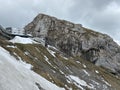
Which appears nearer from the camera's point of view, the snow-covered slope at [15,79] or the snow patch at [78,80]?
the snow-covered slope at [15,79]

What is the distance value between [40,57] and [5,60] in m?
81.4

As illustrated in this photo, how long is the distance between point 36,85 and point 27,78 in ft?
5.54

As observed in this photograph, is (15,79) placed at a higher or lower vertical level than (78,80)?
higher

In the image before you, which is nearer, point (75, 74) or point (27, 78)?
point (27, 78)

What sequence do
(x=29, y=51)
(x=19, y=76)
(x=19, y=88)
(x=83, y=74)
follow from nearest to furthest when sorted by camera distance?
1. (x=19, y=88)
2. (x=19, y=76)
3. (x=29, y=51)
4. (x=83, y=74)

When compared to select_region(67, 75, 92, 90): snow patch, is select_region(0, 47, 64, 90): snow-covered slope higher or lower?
higher

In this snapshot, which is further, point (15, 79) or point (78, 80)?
point (78, 80)

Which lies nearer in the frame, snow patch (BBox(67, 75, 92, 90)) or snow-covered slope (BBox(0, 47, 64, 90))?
snow-covered slope (BBox(0, 47, 64, 90))

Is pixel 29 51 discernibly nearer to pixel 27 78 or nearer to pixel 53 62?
pixel 53 62

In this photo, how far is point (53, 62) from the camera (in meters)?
135

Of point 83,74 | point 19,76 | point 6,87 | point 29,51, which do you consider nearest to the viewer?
point 6,87

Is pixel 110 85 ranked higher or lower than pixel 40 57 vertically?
lower

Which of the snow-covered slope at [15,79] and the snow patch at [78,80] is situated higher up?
the snow-covered slope at [15,79]

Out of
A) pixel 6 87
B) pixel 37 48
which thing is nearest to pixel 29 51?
pixel 37 48
